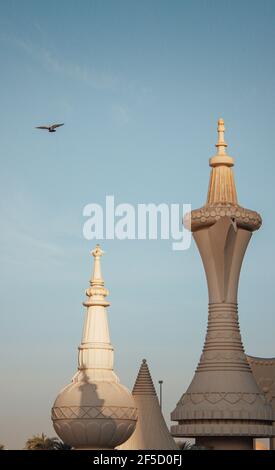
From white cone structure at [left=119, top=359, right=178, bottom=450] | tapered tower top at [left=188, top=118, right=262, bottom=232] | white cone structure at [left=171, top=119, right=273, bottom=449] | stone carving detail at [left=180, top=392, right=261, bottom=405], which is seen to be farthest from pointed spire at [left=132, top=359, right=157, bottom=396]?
tapered tower top at [left=188, top=118, right=262, bottom=232]

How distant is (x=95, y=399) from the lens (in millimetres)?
77250

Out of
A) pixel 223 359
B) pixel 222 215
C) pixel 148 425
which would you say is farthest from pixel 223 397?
pixel 222 215

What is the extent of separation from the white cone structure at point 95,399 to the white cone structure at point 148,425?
2.66m

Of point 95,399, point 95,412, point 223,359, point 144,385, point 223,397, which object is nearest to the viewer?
point 95,412

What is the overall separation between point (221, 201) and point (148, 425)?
54.7 feet

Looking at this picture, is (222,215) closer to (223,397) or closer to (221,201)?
(221,201)

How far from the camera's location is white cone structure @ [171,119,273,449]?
78375 mm

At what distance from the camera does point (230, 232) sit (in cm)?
8119

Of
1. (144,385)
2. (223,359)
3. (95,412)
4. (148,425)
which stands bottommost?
(95,412)

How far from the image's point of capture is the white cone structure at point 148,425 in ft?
264

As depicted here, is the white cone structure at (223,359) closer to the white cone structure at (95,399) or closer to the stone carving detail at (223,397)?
the stone carving detail at (223,397)

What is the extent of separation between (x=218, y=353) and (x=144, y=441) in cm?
811

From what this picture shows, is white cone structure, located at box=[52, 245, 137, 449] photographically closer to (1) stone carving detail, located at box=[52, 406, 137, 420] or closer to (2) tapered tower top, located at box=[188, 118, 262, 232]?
(1) stone carving detail, located at box=[52, 406, 137, 420]
